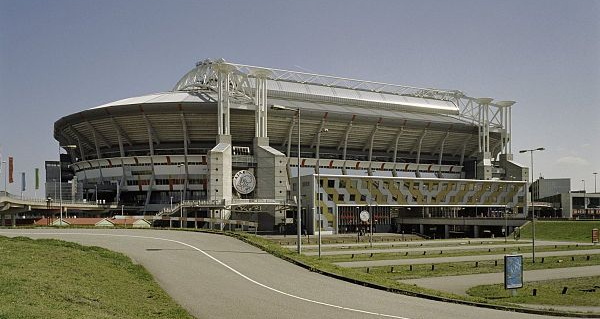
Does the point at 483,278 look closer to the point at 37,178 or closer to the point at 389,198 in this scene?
the point at 389,198

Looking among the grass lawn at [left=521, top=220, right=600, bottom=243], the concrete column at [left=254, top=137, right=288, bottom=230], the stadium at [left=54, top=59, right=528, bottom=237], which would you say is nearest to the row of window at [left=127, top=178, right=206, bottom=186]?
the stadium at [left=54, top=59, right=528, bottom=237]

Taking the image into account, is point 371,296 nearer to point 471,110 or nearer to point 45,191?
point 45,191

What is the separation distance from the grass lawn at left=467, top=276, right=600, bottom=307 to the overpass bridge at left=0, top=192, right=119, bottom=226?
63778mm

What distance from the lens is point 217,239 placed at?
40.9 m

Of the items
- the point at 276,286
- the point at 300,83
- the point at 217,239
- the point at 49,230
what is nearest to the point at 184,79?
the point at 300,83

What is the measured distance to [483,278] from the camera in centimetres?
3319

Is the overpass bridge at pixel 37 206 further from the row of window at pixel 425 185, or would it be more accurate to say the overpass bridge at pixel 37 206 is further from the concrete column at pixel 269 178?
the row of window at pixel 425 185

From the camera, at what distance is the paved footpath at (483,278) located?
1151 inches

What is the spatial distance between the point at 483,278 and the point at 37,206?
7268cm

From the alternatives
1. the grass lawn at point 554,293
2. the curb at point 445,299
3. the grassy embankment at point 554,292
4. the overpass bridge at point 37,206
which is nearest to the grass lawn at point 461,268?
the grassy embankment at point 554,292

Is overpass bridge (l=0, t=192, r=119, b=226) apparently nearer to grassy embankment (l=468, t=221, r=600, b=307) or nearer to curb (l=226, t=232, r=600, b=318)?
curb (l=226, t=232, r=600, b=318)

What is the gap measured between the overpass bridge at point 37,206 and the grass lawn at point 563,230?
68.6 meters

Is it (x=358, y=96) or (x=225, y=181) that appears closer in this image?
(x=225, y=181)

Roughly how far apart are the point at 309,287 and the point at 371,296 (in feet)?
9.89
